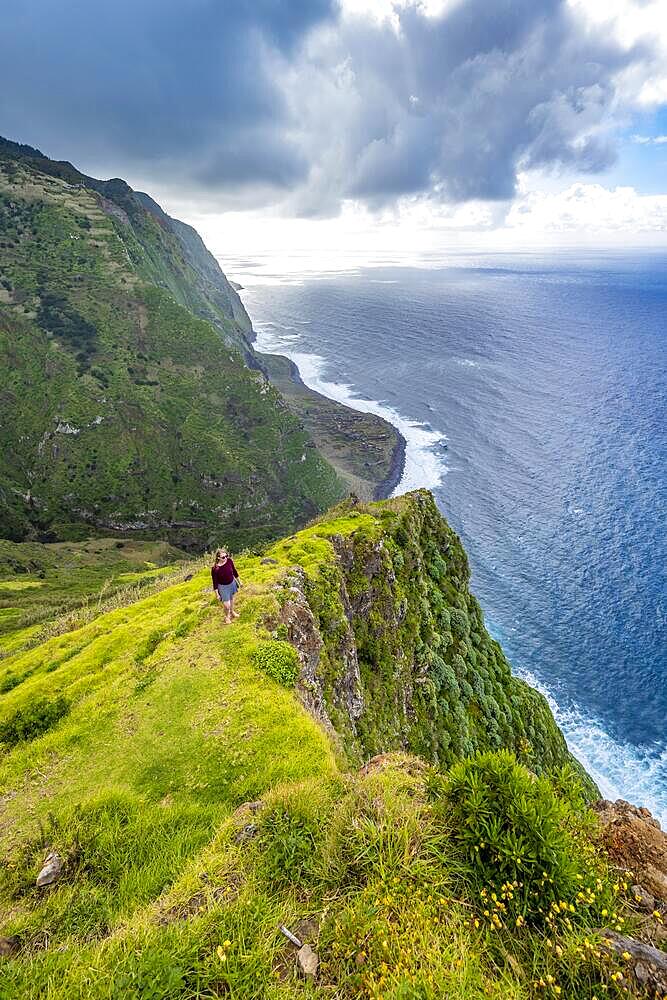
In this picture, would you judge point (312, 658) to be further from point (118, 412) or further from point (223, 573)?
point (118, 412)

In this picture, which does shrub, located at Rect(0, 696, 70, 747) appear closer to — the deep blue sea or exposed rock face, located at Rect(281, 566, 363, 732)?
exposed rock face, located at Rect(281, 566, 363, 732)

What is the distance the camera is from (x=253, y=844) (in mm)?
8289

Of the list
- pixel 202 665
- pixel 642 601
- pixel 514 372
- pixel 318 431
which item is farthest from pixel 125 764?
pixel 514 372

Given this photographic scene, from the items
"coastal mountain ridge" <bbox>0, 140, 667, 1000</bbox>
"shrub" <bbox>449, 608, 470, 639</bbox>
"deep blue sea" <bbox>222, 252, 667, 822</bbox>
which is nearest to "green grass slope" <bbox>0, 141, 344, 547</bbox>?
"deep blue sea" <bbox>222, 252, 667, 822</bbox>

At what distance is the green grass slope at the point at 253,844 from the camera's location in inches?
243

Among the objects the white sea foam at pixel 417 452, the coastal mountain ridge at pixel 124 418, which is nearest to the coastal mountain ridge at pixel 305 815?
the white sea foam at pixel 417 452

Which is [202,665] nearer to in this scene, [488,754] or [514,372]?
[488,754]

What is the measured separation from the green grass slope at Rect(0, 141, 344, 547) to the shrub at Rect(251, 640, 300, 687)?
114 meters

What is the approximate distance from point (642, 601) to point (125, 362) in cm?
14790

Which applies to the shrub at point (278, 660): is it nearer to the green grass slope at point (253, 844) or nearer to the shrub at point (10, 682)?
the green grass slope at point (253, 844)

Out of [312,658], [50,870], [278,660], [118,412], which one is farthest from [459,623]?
A: [118,412]

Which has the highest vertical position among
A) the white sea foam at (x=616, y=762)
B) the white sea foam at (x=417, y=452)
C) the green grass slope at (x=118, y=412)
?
the green grass slope at (x=118, y=412)

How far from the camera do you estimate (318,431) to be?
605 ft

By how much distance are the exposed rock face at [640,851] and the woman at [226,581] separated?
42.4 feet
